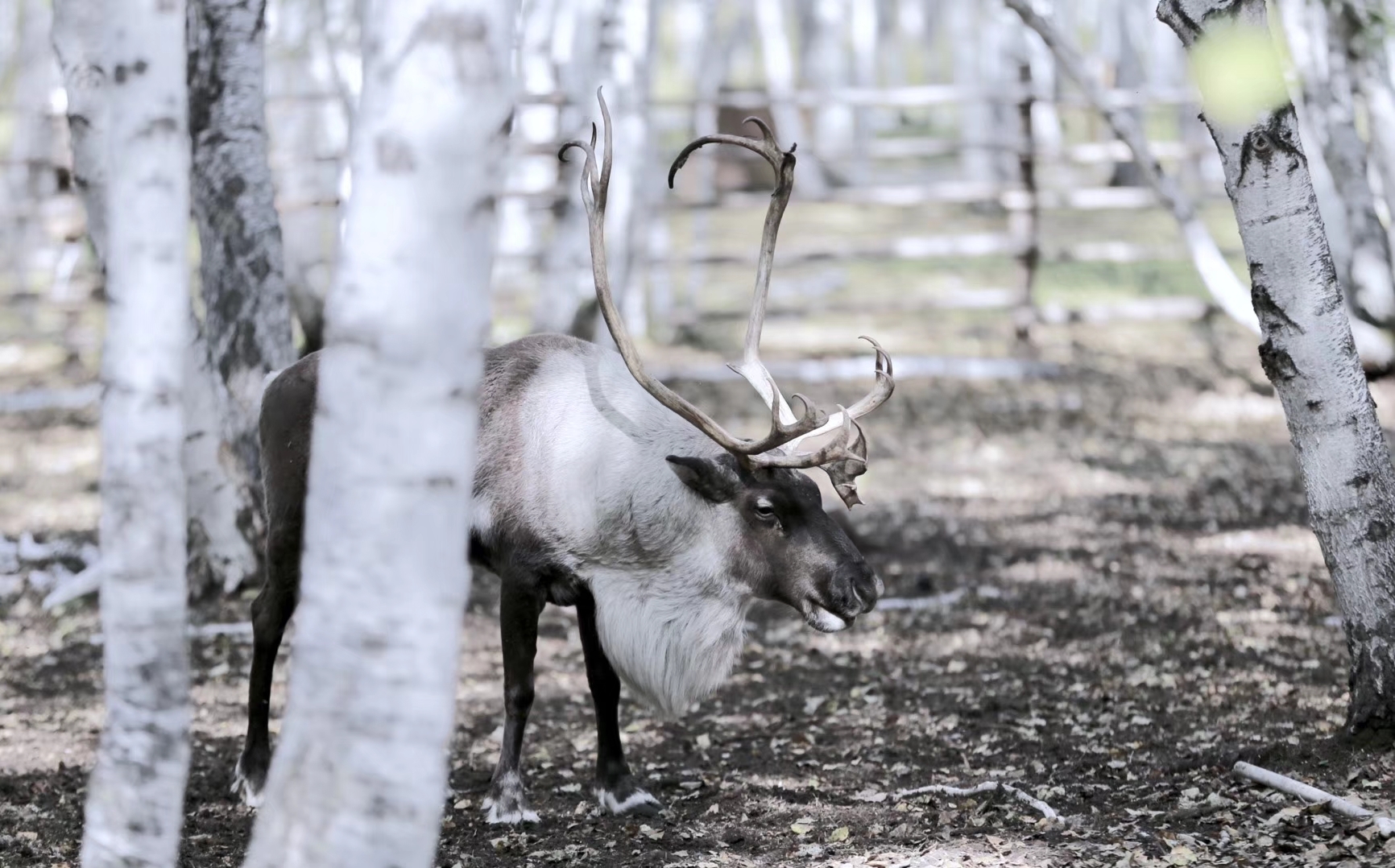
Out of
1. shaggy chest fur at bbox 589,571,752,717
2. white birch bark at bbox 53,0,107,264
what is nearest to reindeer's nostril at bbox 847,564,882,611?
shaggy chest fur at bbox 589,571,752,717

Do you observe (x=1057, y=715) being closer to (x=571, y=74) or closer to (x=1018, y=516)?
(x=1018, y=516)

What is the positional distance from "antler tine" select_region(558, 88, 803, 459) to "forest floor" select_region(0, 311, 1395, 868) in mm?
1081

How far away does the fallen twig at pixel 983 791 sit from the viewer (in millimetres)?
4020

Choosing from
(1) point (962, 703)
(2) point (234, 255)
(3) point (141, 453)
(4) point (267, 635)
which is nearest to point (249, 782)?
(4) point (267, 635)

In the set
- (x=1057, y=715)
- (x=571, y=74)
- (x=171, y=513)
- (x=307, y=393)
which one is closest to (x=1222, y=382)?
(x=571, y=74)

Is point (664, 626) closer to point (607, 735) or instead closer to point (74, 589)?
point (607, 735)

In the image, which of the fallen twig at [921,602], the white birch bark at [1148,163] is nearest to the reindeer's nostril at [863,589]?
the fallen twig at [921,602]

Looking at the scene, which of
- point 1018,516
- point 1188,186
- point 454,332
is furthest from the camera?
point 1188,186

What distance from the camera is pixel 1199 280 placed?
15.0 m

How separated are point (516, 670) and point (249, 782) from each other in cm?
90

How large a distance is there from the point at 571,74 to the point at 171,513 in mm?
10052

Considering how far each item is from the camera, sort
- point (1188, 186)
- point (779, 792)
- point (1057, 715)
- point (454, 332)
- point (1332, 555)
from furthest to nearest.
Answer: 1. point (1188, 186)
2. point (1057, 715)
3. point (779, 792)
4. point (1332, 555)
5. point (454, 332)

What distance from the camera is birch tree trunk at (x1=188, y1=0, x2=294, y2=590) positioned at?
616 cm

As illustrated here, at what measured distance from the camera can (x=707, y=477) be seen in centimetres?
423
